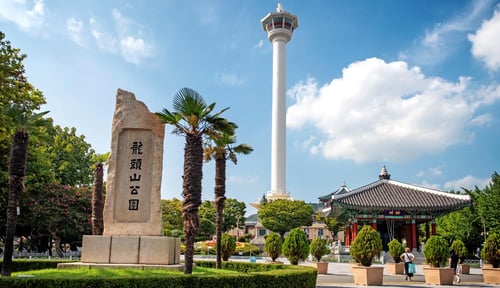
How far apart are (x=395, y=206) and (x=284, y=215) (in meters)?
25.5

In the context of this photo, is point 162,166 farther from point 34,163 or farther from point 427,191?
point 427,191

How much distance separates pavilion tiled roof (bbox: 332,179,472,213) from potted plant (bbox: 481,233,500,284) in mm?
16977

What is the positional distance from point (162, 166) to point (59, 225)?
71.1 feet

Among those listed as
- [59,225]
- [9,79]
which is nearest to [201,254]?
[59,225]

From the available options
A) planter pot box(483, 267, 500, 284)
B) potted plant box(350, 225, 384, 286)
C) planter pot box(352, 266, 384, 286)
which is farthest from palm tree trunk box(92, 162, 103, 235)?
planter pot box(483, 267, 500, 284)

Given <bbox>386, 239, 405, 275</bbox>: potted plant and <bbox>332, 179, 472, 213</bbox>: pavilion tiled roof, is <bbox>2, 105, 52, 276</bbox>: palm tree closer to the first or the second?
<bbox>386, 239, 405, 275</bbox>: potted plant

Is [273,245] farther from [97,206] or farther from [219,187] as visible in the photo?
[97,206]

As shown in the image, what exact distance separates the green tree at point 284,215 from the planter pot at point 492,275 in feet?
136

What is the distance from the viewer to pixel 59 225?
3250cm

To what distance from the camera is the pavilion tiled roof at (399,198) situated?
36.7m

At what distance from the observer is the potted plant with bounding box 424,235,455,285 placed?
739 inches

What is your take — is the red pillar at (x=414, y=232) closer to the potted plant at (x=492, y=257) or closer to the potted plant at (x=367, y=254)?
the potted plant at (x=492, y=257)

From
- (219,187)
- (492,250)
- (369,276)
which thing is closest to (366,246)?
(369,276)

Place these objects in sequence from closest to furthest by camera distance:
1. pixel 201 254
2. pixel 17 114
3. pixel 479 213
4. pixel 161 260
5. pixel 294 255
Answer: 1. pixel 161 260
2. pixel 17 114
3. pixel 294 255
4. pixel 479 213
5. pixel 201 254
